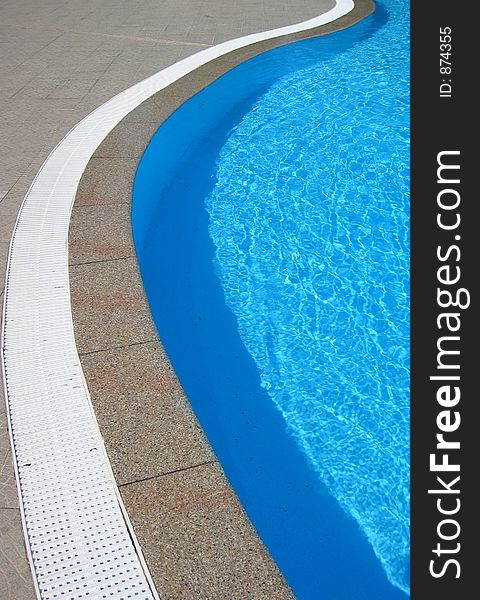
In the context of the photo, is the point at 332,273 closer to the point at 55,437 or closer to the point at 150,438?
the point at 150,438

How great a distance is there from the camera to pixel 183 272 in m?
4.86

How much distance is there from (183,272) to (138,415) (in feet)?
6.13

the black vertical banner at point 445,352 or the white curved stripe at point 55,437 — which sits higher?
the white curved stripe at point 55,437

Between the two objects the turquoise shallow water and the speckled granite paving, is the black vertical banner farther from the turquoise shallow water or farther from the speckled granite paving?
the speckled granite paving

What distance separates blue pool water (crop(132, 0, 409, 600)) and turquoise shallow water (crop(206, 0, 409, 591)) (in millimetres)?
11

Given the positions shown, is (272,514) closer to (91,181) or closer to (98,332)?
(98,332)

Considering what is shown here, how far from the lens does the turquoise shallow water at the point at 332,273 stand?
348 centimetres

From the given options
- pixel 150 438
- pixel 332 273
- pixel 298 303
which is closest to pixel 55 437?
pixel 150 438

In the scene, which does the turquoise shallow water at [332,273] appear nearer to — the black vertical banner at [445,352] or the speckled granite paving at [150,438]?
the black vertical banner at [445,352]

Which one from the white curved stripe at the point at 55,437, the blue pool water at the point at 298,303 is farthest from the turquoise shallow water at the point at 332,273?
the white curved stripe at the point at 55,437

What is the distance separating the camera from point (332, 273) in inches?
189

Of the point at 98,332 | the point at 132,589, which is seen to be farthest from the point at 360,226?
the point at 132,589

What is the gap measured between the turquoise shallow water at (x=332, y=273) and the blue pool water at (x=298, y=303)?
1 cm

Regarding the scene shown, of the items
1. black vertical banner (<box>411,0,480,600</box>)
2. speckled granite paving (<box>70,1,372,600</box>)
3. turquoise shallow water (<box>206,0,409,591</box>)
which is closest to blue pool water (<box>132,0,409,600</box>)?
turquoise shallow water (<box>206,0,409,591</box>)
